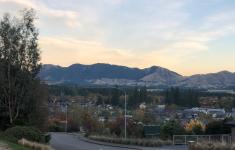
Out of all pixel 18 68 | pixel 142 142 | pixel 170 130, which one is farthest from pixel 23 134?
pixel 170 130

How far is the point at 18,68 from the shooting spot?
46.9 m

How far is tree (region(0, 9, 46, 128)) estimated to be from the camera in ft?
152

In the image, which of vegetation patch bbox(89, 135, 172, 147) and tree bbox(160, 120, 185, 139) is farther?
tree bbox(160, 120, 185, 139)

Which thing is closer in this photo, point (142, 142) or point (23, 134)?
point (23, 134)

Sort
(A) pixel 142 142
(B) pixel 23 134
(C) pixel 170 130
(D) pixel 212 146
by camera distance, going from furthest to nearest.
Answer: (C) pixel 170 130 → (A) pixel 142 142 → (D) pixel 212 146 → (B) pixel 23 134

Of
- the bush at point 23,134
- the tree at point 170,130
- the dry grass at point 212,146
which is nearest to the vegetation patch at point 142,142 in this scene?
the tree at point 170,130

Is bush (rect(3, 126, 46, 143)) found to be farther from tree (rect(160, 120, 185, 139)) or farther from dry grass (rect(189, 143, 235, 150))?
tree (rect(160, 120, 185, 139))

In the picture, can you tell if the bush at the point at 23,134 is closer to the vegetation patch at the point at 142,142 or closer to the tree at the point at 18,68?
the tree at the point at 18,68

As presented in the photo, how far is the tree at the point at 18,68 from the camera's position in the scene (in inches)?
1822

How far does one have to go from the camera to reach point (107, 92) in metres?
195

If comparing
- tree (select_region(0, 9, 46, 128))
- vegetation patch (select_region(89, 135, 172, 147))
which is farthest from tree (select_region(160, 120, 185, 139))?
tree (select_region(0, 9, 46, 128))

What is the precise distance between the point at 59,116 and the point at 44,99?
228ft

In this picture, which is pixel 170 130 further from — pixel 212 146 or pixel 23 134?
pixel 23 134

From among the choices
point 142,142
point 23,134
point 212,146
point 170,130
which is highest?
point 23,134
